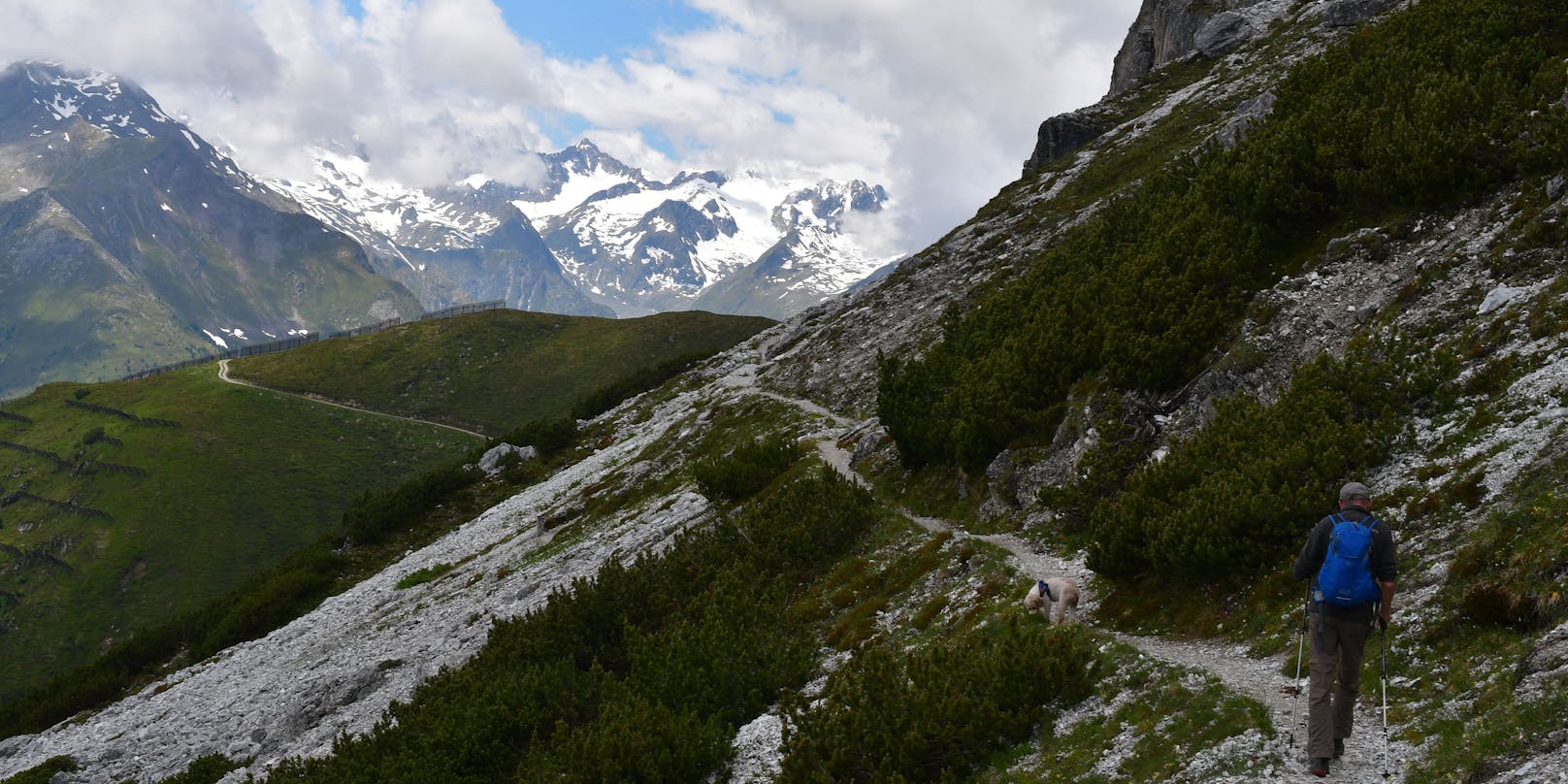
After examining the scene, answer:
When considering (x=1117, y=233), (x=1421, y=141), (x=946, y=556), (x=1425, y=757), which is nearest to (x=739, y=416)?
(x=1117, y=233)

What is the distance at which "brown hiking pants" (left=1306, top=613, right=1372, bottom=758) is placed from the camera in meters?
12.8

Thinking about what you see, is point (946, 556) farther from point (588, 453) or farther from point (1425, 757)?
point (588, 453)

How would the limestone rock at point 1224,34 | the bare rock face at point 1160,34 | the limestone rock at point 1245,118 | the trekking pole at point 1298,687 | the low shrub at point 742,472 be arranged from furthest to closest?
the bare rock face at point 1160,34 → the limestone rock at point 1224,34 → the low shrub at point 742,472 → the limestone rock at point 1245,118 → the trekking pole at point 1298,687

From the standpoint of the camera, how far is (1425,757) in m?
12.0

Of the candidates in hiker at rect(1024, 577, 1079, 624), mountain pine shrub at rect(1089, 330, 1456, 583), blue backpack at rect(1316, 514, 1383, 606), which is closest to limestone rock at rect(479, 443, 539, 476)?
mountain pine shrub at rect(1089, 330, 1456, 583)

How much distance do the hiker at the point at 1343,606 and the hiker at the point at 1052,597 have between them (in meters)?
7.07

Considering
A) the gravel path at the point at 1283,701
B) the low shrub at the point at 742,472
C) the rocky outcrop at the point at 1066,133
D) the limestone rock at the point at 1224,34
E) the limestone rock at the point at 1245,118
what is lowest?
the gravel path at the point at 1283,701

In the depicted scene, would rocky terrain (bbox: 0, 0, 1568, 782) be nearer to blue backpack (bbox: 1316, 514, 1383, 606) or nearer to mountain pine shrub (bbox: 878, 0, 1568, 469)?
mountain pine shrub (bbox: 878, 0, 1568, 469)

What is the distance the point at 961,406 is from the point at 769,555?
958cm

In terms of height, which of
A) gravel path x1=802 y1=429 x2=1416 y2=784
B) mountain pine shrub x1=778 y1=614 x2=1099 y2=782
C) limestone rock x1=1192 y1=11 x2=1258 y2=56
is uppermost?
limestone rock x1=1192 y1=11 x2=1258 y2=56

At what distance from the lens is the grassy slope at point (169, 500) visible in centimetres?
14312

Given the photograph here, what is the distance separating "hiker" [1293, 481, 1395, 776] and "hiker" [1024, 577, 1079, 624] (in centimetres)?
707

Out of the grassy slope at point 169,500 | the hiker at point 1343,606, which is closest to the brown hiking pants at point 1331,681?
the hiker at point 1343,606

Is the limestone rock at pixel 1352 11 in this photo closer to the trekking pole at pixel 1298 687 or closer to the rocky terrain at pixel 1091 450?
the rocky terrain at pixel 1091 450
